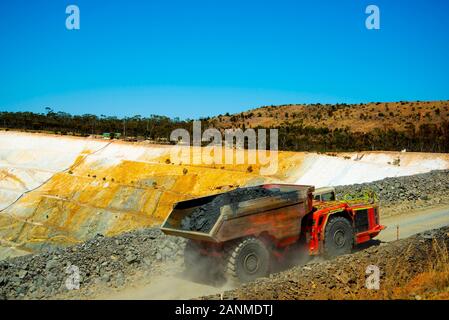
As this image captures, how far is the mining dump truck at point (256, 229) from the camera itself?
9.41 meters

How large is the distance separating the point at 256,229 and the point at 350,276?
7.00 ft

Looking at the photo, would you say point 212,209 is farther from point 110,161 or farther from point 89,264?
point 110,161

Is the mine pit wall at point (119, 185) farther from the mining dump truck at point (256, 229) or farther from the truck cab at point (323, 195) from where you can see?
the mining dump truck at point (256, 229)

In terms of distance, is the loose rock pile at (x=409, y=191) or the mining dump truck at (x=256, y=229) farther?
the loose rock pile at (x=409, y=191)

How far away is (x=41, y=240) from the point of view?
40.6 meters

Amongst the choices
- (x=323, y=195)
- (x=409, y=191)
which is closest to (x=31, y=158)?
(x=409, y=191)

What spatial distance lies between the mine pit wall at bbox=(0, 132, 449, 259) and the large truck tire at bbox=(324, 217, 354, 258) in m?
27.6

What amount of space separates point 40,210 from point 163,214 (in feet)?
49.0

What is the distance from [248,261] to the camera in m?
9.63

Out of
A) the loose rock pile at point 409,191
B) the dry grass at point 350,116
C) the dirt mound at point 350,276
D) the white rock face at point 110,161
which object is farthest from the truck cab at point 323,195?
the dry grass at point 350,116

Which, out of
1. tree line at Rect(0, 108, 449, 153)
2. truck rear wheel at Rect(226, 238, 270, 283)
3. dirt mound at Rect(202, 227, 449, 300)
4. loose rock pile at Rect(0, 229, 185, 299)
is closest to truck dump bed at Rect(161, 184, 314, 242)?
truck rear wheel at Rect(226, 238, 270, 283)

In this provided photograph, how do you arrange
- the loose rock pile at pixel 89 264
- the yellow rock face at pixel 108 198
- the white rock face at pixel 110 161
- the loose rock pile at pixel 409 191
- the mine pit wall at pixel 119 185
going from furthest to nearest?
1. the yellow rock face at pixel 108 198
2. the mine pit wall at pixel 119 185
3. the white rock face at pixel 110 161
4. the loose rock pile at pixel 409 191
5. the loose rock pile at pixel 89 264

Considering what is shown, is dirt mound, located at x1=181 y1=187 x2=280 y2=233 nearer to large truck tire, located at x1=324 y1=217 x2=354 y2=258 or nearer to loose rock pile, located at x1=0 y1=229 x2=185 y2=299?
large truck tire, located at x1=324 y1=217 x2=354 y2=258
